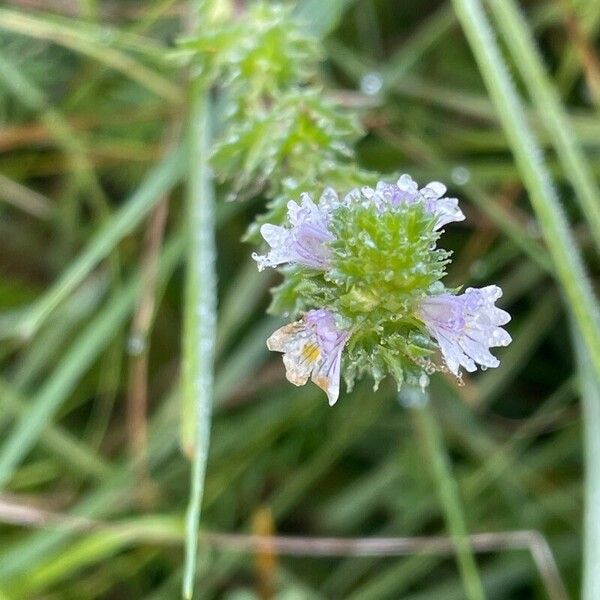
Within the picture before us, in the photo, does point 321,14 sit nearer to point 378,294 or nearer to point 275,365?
point 275,365

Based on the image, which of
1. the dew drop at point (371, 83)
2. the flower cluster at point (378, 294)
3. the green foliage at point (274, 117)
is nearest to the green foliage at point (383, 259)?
the flower cluster at point (378, 294)

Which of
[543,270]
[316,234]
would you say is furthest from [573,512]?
[316,234]

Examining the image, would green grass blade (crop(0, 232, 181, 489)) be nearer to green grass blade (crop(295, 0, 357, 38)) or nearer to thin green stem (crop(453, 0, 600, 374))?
green grass blade (crop(295, 0, 357, 38))

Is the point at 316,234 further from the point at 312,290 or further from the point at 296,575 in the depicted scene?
the point at 296,575

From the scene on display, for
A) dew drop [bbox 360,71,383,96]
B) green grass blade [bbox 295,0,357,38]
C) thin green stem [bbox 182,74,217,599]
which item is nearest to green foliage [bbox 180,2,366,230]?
thin green stem [bbox 182,74,217,599]

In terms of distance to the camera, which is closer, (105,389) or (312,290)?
(312,290)

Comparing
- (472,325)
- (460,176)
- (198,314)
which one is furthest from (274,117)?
(460,176)

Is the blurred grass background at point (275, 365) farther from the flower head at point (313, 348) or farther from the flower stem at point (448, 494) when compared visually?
the flower head at point (313, 348)
